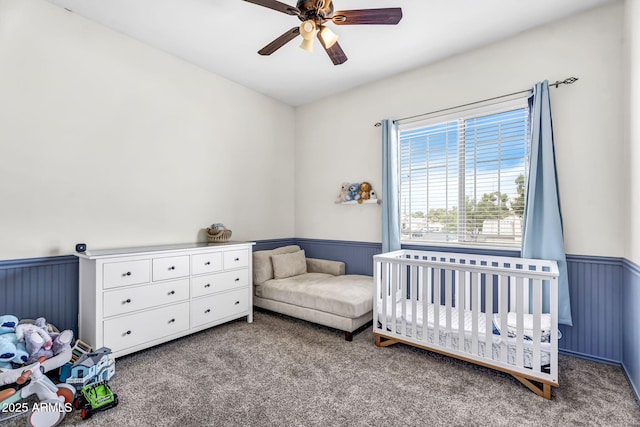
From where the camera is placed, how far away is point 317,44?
285cm

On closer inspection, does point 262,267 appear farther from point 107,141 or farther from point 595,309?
point 595,309

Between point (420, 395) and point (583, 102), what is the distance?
99.0 inches

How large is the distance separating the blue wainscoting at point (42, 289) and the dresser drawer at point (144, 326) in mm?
511

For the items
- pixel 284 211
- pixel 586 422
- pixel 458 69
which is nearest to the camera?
pixel 586 422

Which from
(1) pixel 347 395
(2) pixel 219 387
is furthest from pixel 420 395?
(2) pixel 219 387

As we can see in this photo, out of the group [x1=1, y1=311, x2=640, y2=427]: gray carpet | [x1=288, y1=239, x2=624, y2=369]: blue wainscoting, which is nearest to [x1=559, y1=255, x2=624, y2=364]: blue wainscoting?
[x1=288, y1=239, x2=624, y2=369]: blue wainscoting

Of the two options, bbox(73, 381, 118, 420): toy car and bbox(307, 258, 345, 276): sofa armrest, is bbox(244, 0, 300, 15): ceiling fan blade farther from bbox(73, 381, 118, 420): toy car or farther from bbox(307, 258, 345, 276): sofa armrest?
bbox(307, 258, 345, 276): sofa armrest

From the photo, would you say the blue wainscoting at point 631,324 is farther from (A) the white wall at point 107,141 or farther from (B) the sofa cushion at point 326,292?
(A) the white wall at point 107,141

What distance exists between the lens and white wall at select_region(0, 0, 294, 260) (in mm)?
2230

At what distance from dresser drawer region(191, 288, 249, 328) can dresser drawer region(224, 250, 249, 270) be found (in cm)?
26

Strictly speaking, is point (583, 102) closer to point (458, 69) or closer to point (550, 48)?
point (550, 48)

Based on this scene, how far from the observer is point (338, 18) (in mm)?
1974

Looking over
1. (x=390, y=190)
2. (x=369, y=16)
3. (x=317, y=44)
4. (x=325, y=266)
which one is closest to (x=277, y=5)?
(x=369, y=16)

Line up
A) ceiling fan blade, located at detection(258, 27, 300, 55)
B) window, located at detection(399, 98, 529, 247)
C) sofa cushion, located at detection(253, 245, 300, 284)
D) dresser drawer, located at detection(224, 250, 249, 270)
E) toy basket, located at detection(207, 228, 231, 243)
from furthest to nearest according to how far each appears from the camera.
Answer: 1. sofa cushion, located at detection(253, 245, 300, 284)
2. toy basket, located at detection(207, 228, 231, 243)
3. dresser drawer, located at detection(224, 250, 249, 270)
4. window, located at detection(399, 98, 529, 247)
5. ceiling fan blade, located at detection(258, 27, 300, 55)
